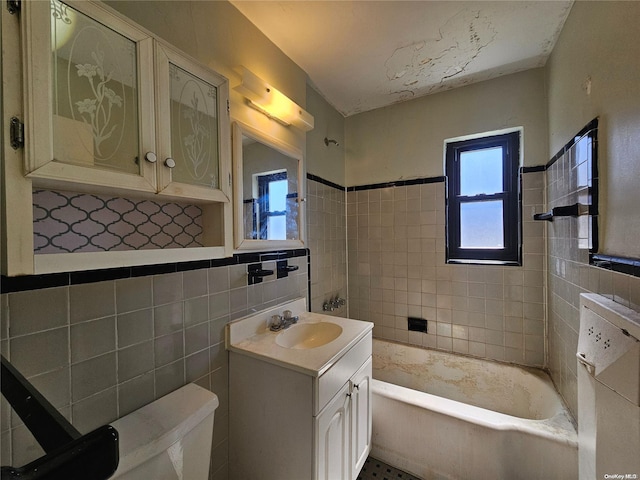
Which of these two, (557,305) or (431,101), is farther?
Result: (431,101)

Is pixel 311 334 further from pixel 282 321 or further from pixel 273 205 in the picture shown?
pixel 273 205

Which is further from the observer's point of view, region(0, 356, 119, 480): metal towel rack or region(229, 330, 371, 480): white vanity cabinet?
region(229, 330, 371, 480): white vanity cabinet

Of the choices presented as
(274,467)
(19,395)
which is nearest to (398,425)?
(274,467)

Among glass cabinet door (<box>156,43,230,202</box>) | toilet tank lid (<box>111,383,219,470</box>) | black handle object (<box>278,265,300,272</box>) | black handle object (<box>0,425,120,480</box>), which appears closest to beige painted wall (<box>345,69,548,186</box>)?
black handle object (<box>278,265,300,272</box>)

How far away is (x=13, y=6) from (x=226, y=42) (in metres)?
0.80

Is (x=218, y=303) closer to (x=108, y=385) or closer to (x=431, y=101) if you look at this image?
(x=108, y=385)

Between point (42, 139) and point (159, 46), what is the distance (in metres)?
0.48

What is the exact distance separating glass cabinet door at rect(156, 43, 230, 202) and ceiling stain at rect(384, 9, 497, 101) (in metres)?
1.25

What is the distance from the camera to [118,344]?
0.79 metres

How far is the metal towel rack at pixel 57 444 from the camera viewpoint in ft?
0.88

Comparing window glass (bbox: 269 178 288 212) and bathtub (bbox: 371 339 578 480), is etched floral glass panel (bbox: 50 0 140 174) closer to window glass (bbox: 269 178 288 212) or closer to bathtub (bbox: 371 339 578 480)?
window glass (bbox: 269 178 288 212)

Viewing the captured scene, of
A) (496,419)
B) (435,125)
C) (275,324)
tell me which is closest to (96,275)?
(275,324)

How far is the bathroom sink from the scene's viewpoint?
1342mm

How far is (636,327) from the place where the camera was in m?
0.61
